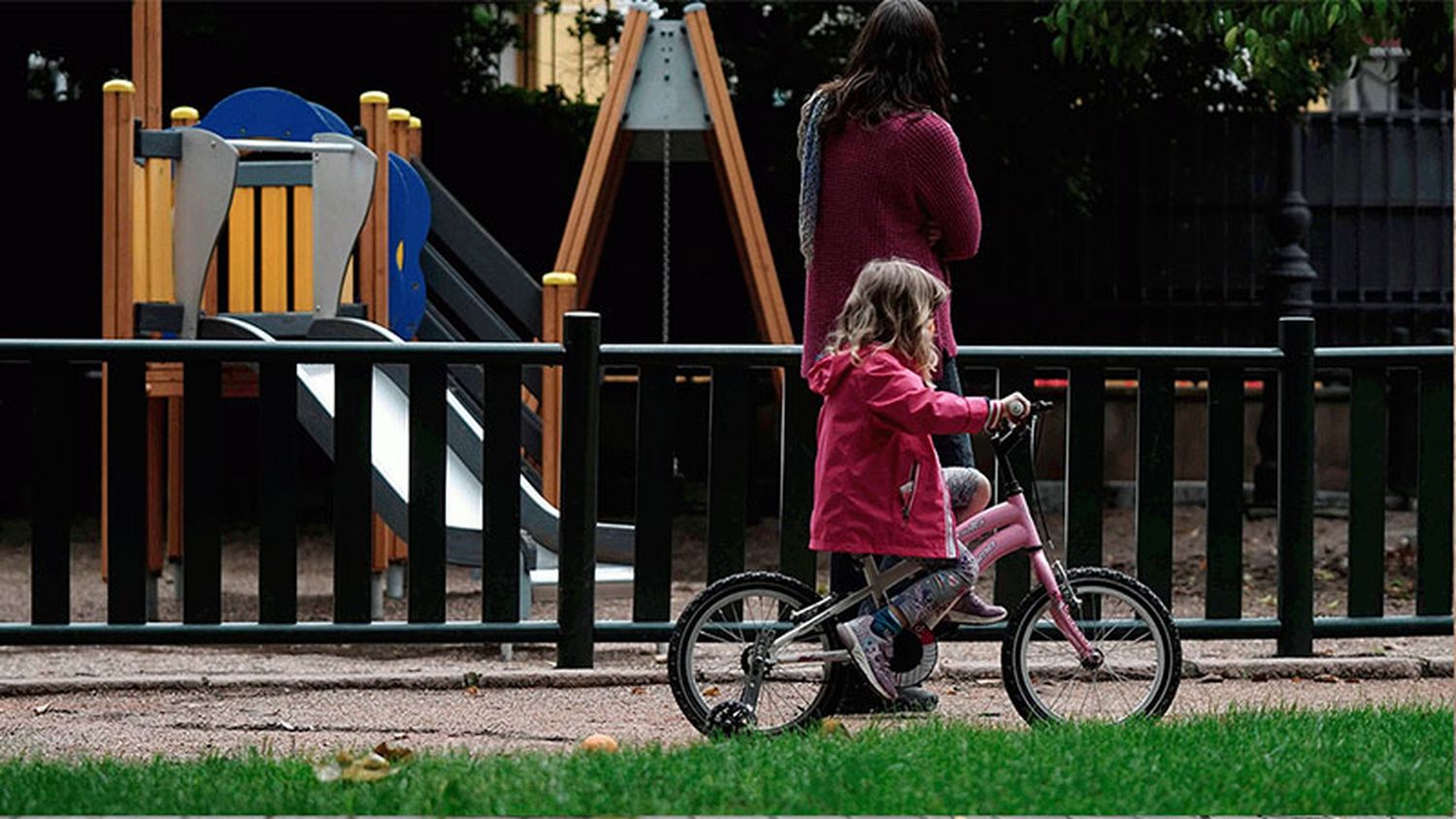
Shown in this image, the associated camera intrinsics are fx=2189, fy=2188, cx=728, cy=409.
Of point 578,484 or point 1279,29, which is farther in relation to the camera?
point 1279,29

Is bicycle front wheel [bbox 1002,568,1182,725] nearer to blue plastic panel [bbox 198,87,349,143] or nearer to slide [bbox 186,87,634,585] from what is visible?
slide [bbox 186,87,634,585]

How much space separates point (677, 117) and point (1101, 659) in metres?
4.87

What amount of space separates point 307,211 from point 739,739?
195 inches

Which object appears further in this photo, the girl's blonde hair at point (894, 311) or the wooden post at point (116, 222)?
the wooden post at point (116, 222)

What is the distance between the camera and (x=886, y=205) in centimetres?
544

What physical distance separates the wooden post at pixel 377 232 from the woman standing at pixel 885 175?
3.86 metres

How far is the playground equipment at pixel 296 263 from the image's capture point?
7758 mm

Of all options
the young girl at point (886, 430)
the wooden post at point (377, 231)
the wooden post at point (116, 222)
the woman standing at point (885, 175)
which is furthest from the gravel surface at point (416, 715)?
the wooden post at point (377, 231)

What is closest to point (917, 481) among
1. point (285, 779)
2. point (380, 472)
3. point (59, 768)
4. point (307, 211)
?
point (285, 779)

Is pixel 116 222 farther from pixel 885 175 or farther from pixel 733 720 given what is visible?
pixel 733 720

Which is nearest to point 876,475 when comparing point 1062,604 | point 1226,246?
point 1062,604

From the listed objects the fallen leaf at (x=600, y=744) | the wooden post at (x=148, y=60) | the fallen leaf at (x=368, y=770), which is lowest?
the fallen leaf at (x=600, y=744)

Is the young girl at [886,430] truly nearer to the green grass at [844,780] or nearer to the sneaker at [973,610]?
the sneaker at [973,610]

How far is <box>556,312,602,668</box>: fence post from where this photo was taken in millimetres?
6383
